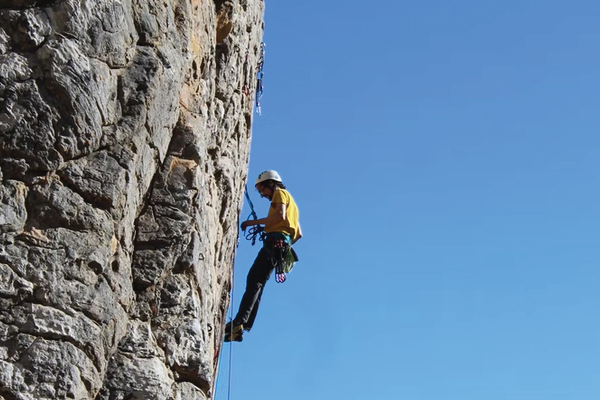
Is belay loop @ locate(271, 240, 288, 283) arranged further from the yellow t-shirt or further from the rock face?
the rock face

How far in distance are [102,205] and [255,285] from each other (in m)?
4.06

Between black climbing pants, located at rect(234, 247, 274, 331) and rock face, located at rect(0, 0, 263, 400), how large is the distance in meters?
1.82

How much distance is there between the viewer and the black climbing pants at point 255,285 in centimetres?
1173

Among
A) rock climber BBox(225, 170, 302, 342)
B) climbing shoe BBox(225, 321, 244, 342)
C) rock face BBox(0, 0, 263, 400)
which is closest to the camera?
rock face BBox(0, 0, 263, 400)

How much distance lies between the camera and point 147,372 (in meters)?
8.21

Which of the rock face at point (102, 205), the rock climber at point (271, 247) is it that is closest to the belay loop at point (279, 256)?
the rock climber at point (271, 247)

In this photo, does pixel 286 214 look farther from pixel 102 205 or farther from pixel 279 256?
pixel 102 205

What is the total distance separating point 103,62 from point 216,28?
2740 mm

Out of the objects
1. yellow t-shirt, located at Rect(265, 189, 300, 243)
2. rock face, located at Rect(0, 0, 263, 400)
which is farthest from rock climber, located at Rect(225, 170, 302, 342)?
rock face, located at Rect(0, 0, 263, 400)

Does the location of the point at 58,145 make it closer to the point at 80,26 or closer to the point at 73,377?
the point at 80,26

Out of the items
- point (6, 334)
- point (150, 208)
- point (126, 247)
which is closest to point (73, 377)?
point (6, 334)

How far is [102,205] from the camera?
8.16m

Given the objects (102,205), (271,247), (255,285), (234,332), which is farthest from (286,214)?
(102,205)

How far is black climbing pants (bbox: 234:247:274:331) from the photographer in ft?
38.5
